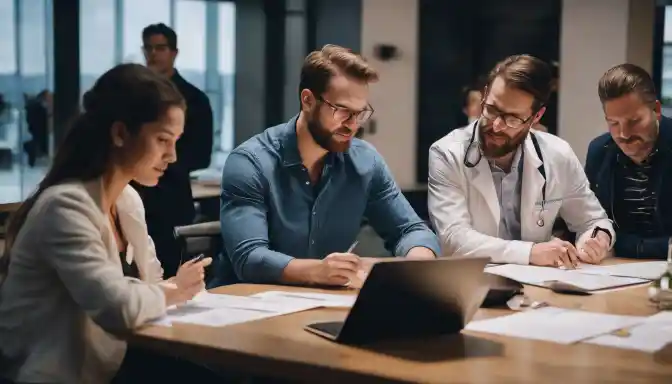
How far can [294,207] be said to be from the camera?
8.79ft

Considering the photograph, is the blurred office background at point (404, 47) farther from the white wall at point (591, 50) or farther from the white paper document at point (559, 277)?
the white paper document at point (559, 277)

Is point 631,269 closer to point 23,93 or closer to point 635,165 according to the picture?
point 635,165

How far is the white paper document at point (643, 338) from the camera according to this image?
1.73m

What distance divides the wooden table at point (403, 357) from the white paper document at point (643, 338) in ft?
0.12

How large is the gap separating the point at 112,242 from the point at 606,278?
1370mm

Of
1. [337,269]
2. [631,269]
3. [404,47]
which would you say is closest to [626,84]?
[631,269]

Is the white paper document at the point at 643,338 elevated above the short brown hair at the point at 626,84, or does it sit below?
below

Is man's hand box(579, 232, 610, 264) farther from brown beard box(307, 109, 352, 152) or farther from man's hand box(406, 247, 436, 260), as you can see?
brown beard box(307, 109, 352, 152)

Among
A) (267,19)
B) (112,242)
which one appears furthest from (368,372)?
(267,19)

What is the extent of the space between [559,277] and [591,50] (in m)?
5.07

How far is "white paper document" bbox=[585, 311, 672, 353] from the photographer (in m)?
1.73

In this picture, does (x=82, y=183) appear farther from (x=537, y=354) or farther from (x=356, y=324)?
(x=537, y=354)

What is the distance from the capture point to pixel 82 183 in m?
1.93

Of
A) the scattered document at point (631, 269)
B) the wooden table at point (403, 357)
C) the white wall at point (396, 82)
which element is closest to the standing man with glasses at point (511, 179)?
the scattered document at point (631, 269)
